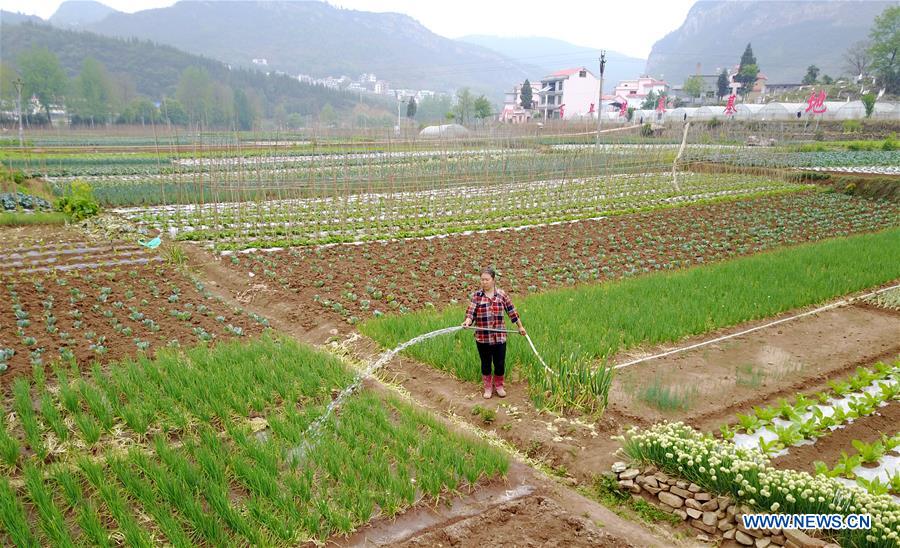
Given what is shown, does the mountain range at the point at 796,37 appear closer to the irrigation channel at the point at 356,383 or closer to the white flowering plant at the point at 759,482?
the irrigation channel at the point at 356,383

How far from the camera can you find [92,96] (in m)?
58.8

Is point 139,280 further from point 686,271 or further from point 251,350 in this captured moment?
point 686,271

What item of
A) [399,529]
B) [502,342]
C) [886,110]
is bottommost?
[399,529]

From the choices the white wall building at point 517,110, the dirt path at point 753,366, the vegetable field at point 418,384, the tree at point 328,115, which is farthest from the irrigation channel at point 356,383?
the tree at point 328,115

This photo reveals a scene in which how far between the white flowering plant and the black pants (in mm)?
1492

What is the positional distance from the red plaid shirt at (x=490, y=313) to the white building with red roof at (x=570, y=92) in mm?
80374

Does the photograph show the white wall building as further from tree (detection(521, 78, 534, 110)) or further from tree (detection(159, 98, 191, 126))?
tree (detection(159, 98, 191, 126))

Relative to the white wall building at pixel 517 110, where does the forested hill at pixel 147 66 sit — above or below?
above

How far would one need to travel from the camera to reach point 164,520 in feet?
12.6

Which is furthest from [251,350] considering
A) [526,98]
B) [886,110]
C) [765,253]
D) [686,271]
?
[526,98]

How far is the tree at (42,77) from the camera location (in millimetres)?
56031

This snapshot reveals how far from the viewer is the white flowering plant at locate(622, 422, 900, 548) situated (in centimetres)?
381

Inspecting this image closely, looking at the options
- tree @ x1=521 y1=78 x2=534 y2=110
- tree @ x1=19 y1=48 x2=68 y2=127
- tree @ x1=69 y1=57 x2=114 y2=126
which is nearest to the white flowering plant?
tree @ x1=69 y1=57 x2=114 y2=126

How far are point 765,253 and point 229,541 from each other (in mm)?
11830
